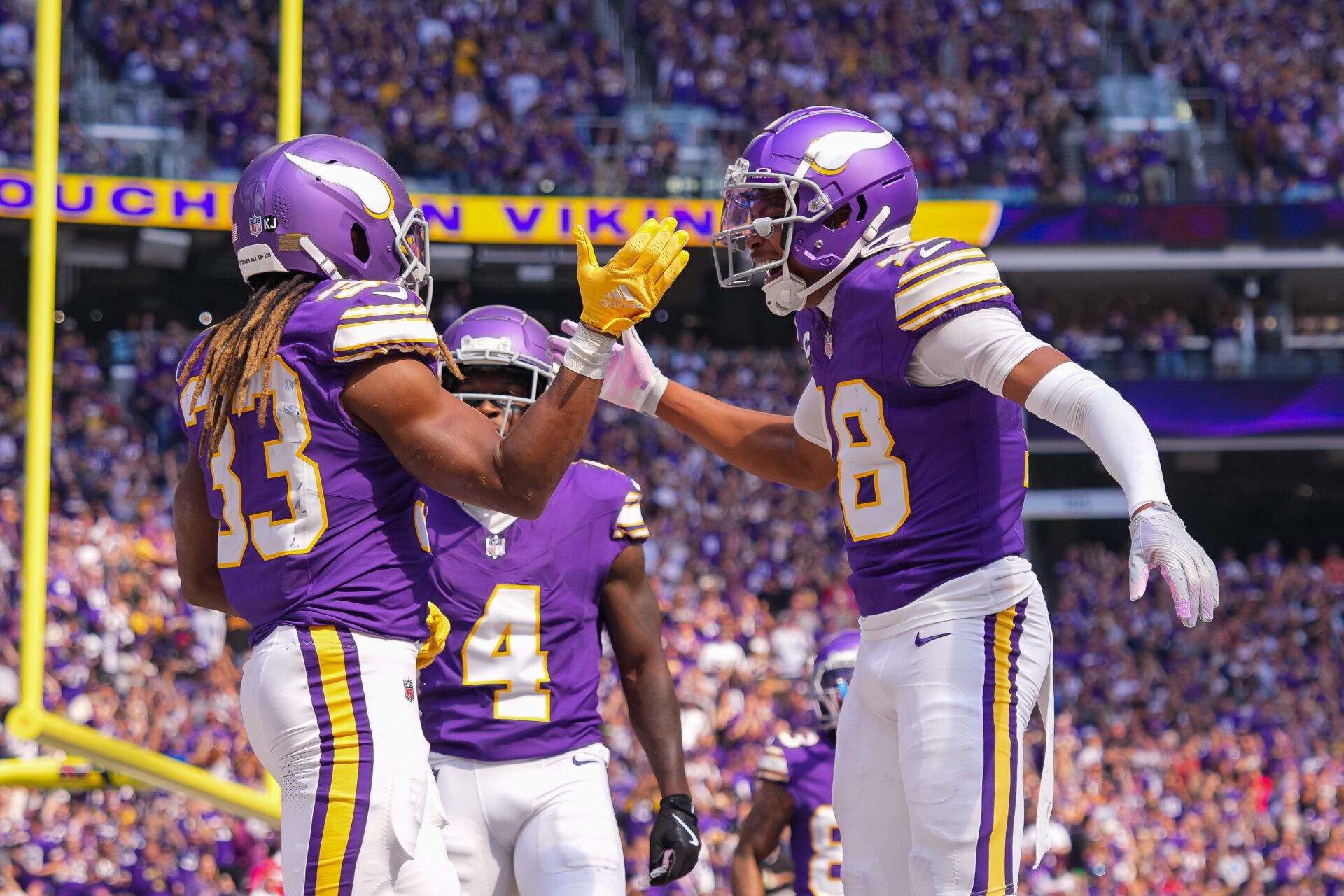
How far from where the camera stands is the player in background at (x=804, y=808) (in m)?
4.75

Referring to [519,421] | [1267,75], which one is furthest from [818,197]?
[1267,75]

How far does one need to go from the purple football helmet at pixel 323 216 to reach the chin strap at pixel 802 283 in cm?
78

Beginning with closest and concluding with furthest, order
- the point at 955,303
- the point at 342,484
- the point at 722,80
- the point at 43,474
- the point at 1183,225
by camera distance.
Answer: the point at 342,484 → the point at 955,303 → the point at 43,474 → the point at 1183,225 → the point at 722,80

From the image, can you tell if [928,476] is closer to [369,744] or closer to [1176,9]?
[369,744]

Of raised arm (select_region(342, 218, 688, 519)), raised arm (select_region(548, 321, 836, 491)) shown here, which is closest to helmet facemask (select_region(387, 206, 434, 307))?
raised arm (select_region(342, 218, 688, 519))

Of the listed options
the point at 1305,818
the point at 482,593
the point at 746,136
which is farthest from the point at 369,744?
the point at 746,136

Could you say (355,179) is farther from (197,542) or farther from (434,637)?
(434,637)

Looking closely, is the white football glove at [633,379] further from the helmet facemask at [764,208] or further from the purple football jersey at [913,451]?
the purple football jersey at [913,451]

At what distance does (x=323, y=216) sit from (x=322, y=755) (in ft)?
3.39

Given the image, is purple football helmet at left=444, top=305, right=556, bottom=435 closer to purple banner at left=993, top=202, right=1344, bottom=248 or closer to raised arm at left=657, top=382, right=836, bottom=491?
raised arm at left=657, top=382, right=836, bottom=491

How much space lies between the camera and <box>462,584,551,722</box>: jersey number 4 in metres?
3.74

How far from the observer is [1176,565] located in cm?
255

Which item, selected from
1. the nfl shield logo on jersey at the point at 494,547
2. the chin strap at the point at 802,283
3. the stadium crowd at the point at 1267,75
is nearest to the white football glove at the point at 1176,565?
the chin strap at the point at 802,283

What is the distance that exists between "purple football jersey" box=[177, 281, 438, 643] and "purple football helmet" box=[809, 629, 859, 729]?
7.35 ft
